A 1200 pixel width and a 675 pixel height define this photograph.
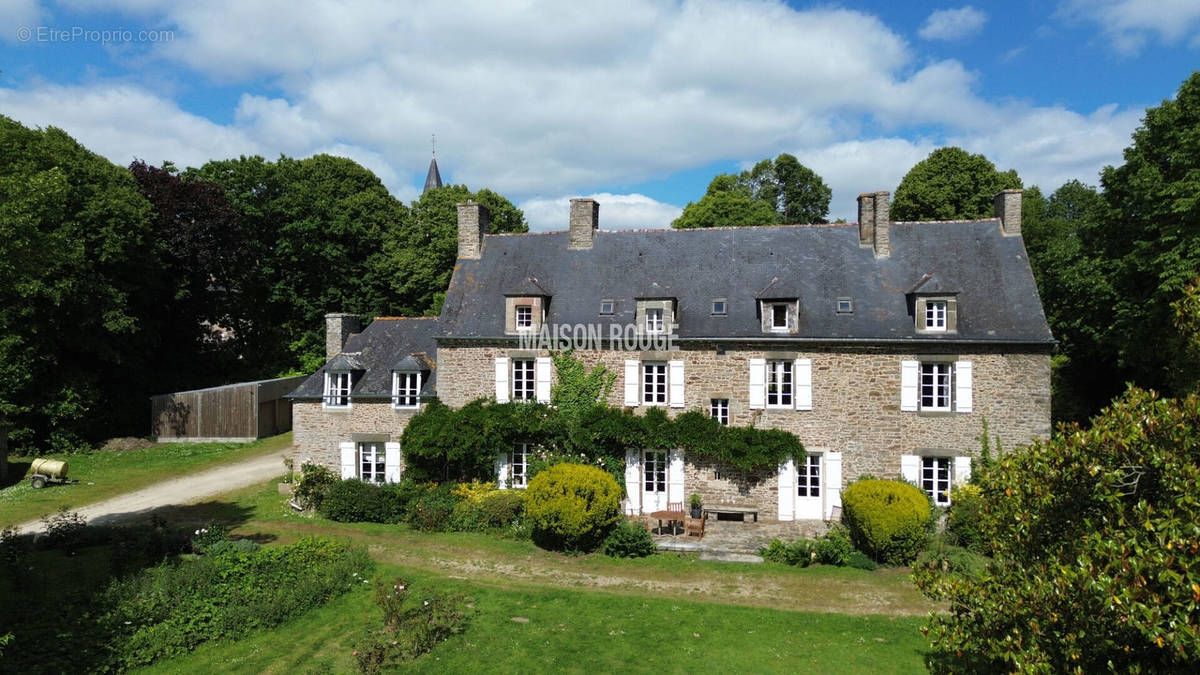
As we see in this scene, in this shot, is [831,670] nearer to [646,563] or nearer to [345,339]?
[646,563]

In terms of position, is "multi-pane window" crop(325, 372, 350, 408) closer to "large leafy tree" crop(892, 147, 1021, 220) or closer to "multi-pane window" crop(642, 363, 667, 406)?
"multi-pane window" crop(642, 363, 667, 406)

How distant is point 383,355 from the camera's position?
23.0 meters

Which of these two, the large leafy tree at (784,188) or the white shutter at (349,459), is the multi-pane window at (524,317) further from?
the large leafy tree at (784,188)

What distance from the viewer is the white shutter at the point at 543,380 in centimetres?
2058

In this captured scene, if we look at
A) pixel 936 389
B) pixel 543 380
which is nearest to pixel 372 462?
pixel 543 380

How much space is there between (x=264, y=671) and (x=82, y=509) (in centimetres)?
1385

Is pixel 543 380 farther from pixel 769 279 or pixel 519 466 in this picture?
pixel 769 279

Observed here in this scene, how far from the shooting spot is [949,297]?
61.9 feet

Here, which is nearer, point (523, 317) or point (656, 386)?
point (656, 386)

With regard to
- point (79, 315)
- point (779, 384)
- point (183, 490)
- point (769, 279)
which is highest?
point (769, 279)

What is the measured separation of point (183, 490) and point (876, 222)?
24766 mm

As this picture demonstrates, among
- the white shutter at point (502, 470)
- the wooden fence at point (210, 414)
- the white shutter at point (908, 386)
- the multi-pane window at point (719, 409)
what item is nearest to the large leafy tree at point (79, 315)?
the wooden fence at point (210, 414)

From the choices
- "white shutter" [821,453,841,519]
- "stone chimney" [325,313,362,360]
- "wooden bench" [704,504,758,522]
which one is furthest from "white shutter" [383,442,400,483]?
"white shutter" [821,453,841,519]

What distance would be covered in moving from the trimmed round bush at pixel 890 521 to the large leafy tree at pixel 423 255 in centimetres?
2676
